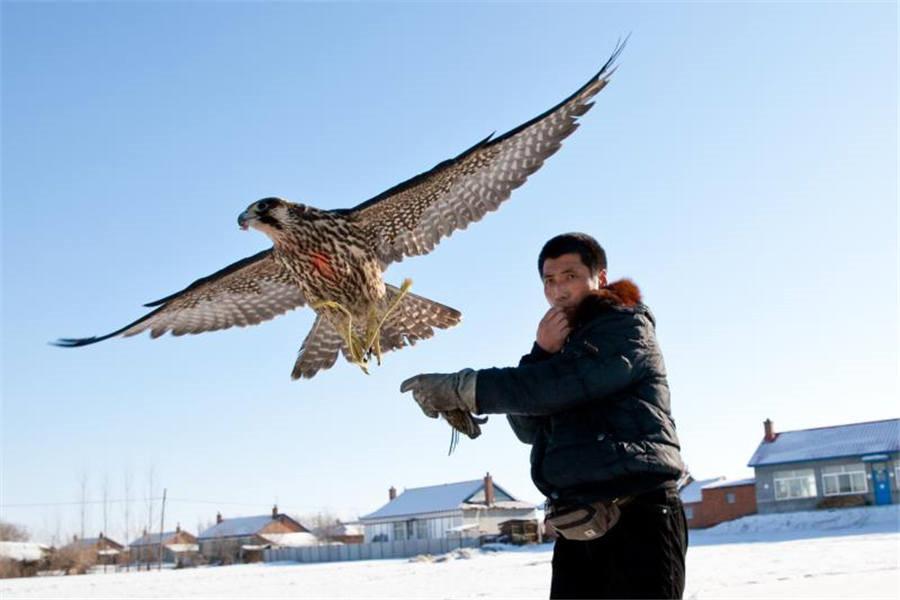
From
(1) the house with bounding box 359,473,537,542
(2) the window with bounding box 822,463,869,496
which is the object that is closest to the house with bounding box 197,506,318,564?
(1) the house with bounding box 359,473,537,542

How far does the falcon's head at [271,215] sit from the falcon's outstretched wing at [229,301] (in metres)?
0.40

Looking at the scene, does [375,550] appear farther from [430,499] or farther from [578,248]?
[578,248]

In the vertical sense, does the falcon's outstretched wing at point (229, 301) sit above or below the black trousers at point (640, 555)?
above

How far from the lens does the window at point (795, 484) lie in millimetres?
32625

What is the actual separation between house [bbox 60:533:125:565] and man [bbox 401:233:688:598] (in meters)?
41.6

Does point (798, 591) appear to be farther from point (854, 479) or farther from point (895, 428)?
point (895, 428)

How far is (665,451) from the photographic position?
95.4 inches

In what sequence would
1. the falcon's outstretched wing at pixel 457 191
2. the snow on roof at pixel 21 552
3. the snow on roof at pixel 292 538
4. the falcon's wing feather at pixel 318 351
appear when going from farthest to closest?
the snow on roof at pixel 292 538 < the snow on roof at pixel 21 552 < the falcon's outstretched wing at pixel 457 191 < the falcon's wing feather at pixel 318 351

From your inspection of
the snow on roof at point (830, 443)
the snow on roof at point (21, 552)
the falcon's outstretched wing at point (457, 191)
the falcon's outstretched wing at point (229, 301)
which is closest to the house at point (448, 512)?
the snow on roof at point (830, 443)

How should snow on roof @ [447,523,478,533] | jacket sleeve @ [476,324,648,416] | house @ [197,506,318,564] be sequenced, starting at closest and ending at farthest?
jacket sleeve @ [476,324,648,416]
snow on roof @ [447,523,478,533]
house @ [197,506,318,564]

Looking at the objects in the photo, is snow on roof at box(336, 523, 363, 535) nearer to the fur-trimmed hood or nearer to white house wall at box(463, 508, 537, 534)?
white house wall at box(463, 508, 537, 534)

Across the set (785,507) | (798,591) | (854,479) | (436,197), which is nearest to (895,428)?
(854,479)

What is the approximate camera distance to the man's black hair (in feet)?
8.86

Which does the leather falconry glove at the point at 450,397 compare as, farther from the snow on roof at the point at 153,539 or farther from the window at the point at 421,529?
the snow on roof at the point at 153,539
